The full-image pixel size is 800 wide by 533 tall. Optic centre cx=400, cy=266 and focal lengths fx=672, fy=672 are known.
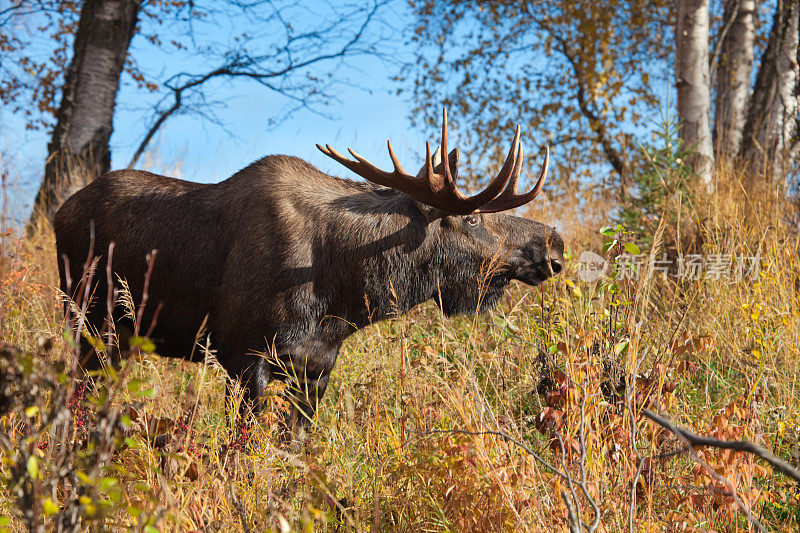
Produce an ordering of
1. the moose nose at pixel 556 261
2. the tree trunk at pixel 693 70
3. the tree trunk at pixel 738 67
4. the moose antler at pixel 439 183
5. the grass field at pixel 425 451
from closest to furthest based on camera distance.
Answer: the grass field at pixel 425 451, the moose antler at pixel 439 183, the moose nose at pixel 556 261, the tree trunk at pixel 693 70, the tree trunk at pixel 738 67

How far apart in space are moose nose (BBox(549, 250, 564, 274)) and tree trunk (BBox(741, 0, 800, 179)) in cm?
640

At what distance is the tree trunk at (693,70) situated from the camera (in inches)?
302

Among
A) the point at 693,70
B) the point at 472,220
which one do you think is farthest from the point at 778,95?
the point at 472,220

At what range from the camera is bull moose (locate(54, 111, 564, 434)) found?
136 inches

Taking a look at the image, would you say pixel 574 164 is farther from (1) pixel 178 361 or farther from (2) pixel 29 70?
(2) pixel 29 70

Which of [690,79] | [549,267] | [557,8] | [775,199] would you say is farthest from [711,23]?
[549,267]

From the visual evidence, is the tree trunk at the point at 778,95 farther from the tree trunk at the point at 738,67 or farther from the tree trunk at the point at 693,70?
the tree trunk at the point at 693,70

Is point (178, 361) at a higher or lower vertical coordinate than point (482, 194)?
lower

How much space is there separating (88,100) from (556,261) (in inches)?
295

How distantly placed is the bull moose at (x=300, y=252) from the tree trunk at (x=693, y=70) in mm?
4560

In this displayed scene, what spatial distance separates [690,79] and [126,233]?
6520 mm

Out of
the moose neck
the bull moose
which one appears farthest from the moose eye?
the moose neck

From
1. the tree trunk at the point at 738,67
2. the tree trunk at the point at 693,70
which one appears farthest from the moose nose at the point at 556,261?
the tree trunk at the point at 738,67

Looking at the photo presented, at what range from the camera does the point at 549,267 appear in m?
3.95
